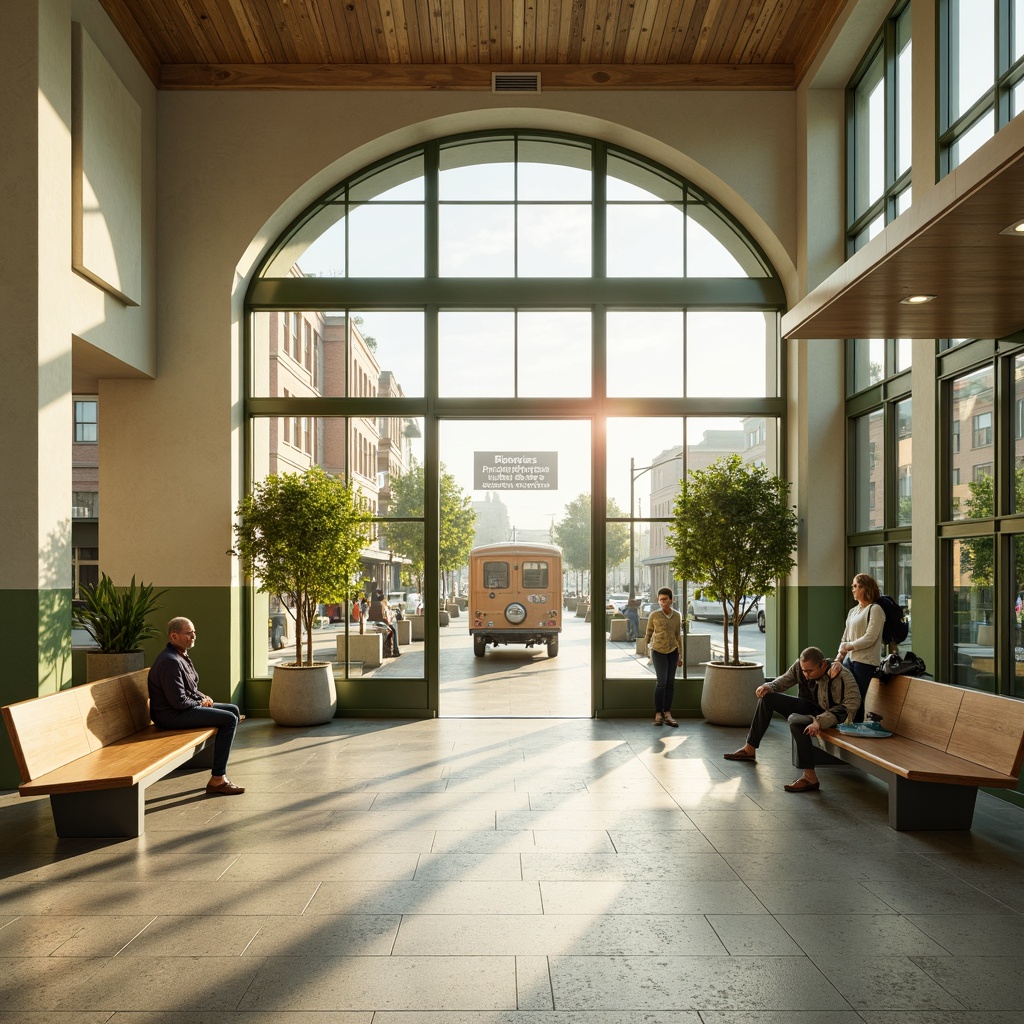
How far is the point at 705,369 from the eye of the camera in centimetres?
1134

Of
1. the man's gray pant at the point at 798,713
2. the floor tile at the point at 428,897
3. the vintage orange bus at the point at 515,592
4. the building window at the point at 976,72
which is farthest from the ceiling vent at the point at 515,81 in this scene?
the vintage orange bus at the point at 515,592

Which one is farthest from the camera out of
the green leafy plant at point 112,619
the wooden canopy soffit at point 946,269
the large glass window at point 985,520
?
the green leafy plant at point 112,619

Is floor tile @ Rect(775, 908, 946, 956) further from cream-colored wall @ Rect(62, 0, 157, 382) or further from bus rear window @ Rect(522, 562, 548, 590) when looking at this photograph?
bus rear window @ Rect(522, 562, 548, 590)

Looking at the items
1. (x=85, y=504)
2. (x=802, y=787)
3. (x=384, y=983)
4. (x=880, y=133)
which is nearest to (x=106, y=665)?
(x=384, y=983)

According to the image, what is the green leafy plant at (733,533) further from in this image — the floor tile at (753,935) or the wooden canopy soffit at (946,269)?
the floor tile at (753,935)

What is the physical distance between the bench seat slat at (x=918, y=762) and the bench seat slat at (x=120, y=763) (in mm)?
4809

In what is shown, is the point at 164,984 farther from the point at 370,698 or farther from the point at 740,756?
the point at 370,698

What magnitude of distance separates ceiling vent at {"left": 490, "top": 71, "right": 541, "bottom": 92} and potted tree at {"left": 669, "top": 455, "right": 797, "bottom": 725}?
4874mm

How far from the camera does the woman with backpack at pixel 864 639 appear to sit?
783cm

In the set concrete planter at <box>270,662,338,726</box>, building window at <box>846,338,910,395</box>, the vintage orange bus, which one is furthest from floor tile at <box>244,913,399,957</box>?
the vintage orange bus

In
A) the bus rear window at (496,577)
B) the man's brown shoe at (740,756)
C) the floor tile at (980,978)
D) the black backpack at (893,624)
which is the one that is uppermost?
the black backpack at (893,624)

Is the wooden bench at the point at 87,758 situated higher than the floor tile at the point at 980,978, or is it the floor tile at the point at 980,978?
the wooden bench at the point at 87,758

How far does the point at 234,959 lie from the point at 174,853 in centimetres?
179

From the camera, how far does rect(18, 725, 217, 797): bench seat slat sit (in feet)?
18.7
